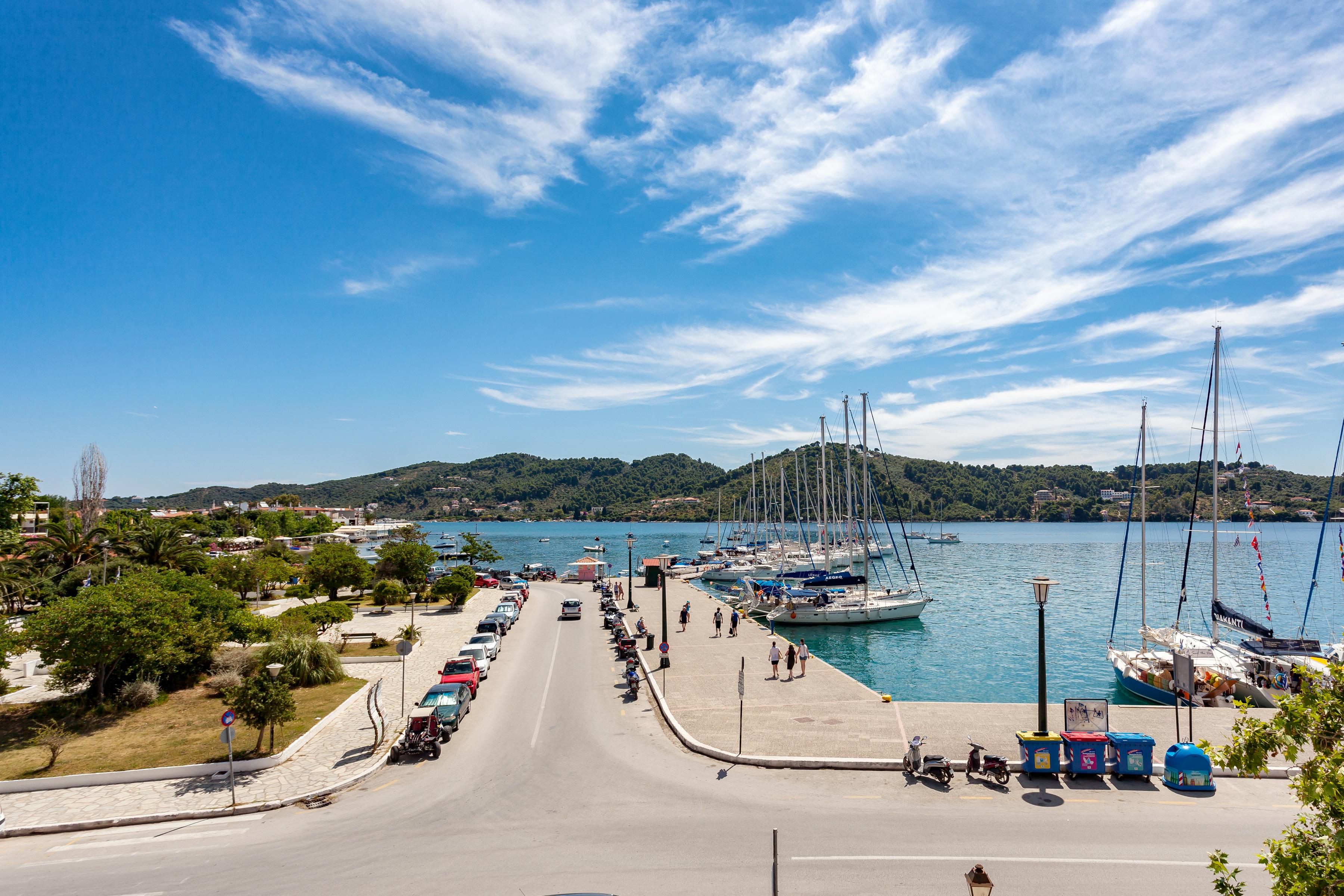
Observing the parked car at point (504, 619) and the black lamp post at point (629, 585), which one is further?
the parked car at point (504, 619)

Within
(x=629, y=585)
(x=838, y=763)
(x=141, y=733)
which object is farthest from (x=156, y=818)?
(x=629, y=585)

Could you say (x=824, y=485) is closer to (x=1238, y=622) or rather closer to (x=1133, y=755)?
(x=1238, y=622)

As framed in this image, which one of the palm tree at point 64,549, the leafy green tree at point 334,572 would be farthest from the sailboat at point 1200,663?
the palm tree at point 64,549

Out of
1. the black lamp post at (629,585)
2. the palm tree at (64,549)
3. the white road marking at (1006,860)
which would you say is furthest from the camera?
the palm tree at (64,549)

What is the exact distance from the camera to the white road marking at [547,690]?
2211 cm

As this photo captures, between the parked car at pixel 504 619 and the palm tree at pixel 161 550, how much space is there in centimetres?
2491

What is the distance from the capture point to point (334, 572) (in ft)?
168

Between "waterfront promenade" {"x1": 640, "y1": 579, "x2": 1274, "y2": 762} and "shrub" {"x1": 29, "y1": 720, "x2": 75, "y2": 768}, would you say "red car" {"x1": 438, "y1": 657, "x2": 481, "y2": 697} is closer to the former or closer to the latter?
"waterfront promenade" {"x1": 640, "y1": 579, "x2": 1274, "y2": 762}

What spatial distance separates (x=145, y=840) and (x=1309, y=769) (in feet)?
68.8

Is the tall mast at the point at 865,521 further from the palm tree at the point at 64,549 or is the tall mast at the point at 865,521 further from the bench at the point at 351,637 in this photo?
the palm tree at the point at 64,549

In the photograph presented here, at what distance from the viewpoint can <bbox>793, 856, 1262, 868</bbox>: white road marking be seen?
13195 mm

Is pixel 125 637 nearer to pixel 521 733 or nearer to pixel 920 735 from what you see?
pixel 521 733

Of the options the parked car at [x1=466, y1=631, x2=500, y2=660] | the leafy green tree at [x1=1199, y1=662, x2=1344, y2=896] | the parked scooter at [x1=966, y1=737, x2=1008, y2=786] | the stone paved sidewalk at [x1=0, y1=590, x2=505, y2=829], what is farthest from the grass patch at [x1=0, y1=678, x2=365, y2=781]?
the leafy green tree at [x1=1199, y1=662, x2=1344, y2=896]

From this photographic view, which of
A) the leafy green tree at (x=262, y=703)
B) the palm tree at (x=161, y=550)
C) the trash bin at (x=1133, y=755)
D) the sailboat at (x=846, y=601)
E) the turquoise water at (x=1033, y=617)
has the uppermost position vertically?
the palm tree at (x=161, y=550)
